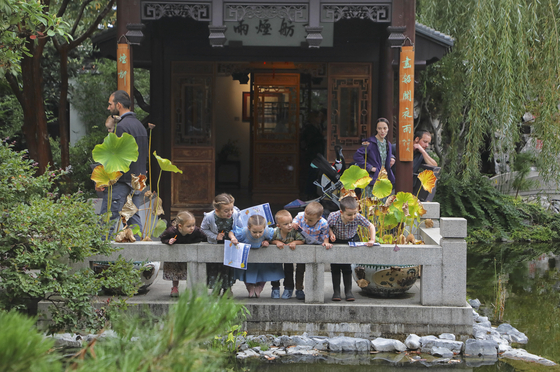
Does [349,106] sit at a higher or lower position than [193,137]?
higher

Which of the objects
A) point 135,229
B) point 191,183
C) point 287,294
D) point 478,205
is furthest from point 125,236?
point 478,205

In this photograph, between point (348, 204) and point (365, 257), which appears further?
point (365, 257)

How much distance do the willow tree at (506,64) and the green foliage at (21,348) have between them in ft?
31.3

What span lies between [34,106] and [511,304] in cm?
766

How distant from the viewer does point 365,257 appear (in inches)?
207

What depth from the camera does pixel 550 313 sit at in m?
6.57

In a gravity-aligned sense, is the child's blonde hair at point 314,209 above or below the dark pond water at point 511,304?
above

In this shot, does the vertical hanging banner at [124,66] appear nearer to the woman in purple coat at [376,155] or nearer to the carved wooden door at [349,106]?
the woman in purple coat at [376,155]

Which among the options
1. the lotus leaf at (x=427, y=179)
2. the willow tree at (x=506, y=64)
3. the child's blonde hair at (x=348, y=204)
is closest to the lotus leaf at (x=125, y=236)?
the child's blonde hair at (x=348, y=204)

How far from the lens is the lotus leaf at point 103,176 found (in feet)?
18.0

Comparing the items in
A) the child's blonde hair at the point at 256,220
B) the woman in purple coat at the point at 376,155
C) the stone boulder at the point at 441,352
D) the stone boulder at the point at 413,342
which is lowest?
the stone boulder at the point at 441,352

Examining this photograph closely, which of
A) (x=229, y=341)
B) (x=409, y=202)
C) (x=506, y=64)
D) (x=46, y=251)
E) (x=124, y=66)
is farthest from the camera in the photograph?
(x=506, y=64)

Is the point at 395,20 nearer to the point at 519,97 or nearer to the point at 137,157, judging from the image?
the point at 137,157

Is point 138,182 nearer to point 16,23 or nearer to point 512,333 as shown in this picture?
point 16,23
